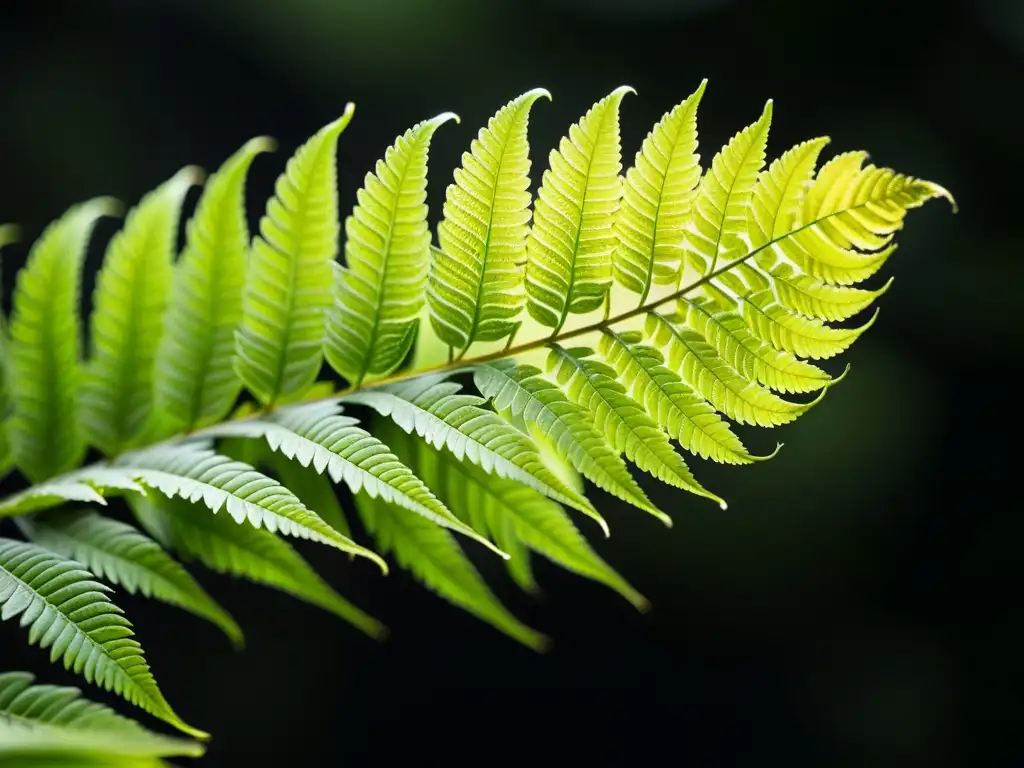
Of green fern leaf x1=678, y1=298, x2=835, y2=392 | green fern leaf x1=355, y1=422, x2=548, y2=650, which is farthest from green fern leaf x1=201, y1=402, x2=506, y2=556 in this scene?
green fern leaf x1=678, y1=298, x2=835, y2=392

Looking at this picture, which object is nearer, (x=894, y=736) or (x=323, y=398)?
(x=323, y=398)

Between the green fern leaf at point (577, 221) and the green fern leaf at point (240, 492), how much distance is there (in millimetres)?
232

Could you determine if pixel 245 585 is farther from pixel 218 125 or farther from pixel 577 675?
pixel 218 125

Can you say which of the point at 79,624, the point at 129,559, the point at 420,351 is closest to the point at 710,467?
the point at 420,351

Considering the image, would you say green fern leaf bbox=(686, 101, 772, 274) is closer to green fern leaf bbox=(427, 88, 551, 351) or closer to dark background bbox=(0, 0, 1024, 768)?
green fern leaf bbox=(427, 88, 551, 351)

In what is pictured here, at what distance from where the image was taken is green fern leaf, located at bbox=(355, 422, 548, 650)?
75cm

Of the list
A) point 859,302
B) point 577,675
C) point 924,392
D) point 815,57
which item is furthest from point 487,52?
point 859,302

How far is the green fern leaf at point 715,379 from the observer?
22.4 inches

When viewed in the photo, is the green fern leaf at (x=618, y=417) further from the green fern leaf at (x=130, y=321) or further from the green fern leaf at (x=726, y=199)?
the green fern leaf at (x=130, y=321)

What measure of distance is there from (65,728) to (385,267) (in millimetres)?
387

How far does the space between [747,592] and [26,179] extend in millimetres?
1961

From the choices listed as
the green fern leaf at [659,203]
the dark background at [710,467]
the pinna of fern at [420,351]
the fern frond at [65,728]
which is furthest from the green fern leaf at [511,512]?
the dark background at [710,467]

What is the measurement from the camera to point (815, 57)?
6.54 ft

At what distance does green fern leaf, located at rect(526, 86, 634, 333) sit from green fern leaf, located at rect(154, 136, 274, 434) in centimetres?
29
